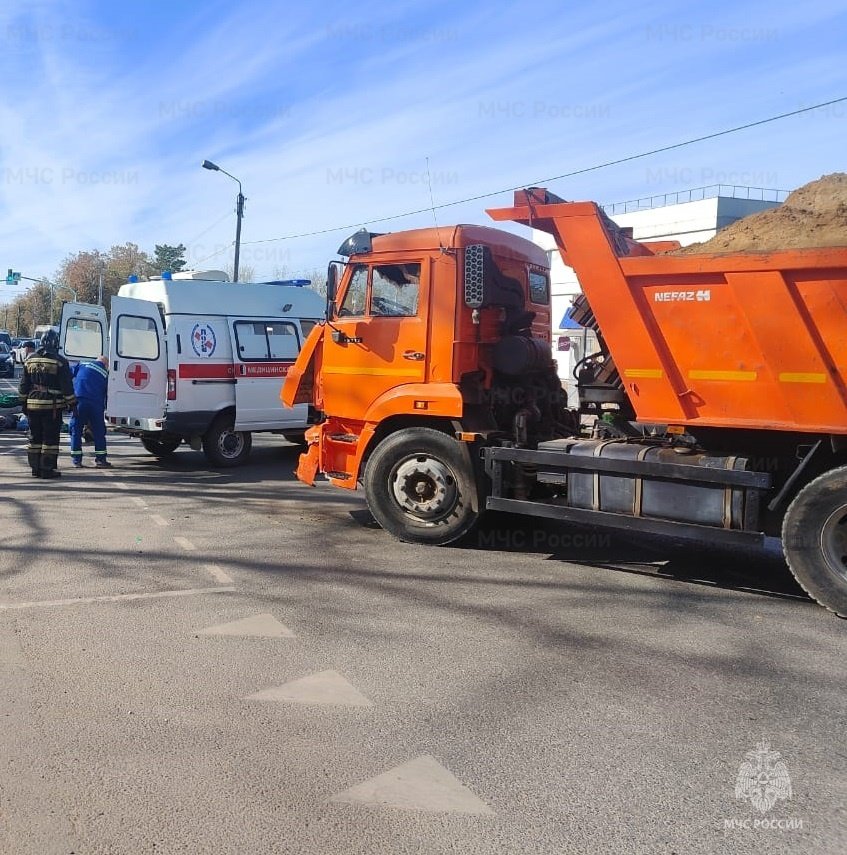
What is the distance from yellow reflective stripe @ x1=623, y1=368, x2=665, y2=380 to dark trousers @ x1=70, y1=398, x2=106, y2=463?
801cm

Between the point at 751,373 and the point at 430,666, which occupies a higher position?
the point at 751,373

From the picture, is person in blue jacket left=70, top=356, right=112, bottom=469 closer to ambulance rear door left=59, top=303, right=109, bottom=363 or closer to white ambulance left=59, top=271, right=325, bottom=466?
white ambulance left=59, top=271, right=325, bottom=466

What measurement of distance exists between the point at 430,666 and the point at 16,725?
200 centimetres

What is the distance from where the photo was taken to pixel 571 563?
664 cm

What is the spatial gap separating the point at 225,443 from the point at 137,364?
165 centimetres

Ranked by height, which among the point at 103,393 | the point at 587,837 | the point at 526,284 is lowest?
the point at 587,837

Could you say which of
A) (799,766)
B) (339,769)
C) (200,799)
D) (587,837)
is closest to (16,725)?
(200,799)

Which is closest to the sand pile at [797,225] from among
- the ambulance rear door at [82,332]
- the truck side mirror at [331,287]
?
the truck side mirror at [331,287]

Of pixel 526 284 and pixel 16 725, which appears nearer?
pixel 16 725

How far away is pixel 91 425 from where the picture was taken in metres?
11.4

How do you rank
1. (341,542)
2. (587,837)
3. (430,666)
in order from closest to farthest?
(587,837), (430,666), (341,542)

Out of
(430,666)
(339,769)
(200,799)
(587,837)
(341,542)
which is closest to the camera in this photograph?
(587,837)

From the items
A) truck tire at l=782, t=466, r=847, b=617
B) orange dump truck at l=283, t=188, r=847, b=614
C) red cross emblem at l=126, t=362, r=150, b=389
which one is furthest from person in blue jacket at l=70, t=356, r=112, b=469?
truck tire at l=782, t=466, r=847, b=617

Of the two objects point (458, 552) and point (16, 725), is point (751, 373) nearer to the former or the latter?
point (458, 552)
